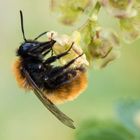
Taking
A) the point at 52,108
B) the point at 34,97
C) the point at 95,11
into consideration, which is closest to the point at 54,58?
the point at 52,108

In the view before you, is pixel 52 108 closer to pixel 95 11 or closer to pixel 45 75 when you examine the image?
pixel 45 75

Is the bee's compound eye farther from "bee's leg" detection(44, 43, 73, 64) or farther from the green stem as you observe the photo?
the green stem

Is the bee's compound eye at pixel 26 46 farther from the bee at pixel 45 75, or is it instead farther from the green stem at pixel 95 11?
the green stem at pixel 95 11

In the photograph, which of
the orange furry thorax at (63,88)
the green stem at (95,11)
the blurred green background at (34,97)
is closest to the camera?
the green stem at (95,11)

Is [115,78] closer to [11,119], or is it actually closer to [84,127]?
[11,119]

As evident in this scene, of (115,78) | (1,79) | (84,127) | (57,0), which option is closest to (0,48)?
(1,79)

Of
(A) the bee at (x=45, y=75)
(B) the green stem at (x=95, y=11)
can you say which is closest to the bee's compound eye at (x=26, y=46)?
(A) the bee at (x=45, y=75)
